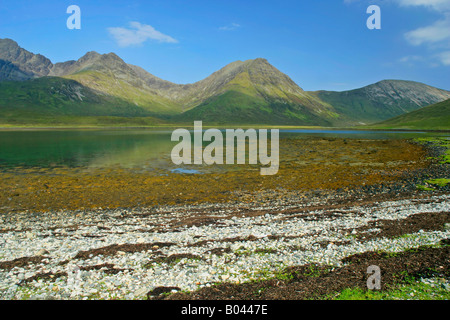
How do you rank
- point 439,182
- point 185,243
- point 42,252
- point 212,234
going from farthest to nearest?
point 439,182 → point 212,234 → point 185,243 → point 42,252

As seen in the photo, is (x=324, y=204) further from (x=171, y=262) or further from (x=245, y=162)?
(x=245, y=162)

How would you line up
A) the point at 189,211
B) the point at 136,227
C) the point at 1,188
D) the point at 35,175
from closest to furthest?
the point at 136,227 < the point at 189,211 < the point at 1,188 < the point at 35,175

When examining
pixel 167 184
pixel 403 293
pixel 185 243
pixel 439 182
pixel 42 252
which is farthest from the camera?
pixel 167 184

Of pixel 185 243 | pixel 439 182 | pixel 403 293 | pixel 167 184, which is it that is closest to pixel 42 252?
pixel 185 243

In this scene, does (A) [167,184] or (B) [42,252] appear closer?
(B) [42,252]

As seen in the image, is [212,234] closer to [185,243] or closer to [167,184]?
[185,243]

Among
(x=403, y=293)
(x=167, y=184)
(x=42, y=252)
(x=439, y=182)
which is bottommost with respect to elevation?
(x=42, y=252)

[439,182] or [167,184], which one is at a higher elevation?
[439,182]

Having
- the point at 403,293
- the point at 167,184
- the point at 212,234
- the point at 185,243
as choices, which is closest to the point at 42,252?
the point at 185,243

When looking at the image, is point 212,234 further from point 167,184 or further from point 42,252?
point 167,184

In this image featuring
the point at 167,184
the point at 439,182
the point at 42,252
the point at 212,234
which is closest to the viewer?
the point at 42,252

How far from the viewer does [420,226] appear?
1669 centimetres

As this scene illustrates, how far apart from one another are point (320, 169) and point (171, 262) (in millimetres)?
35112
